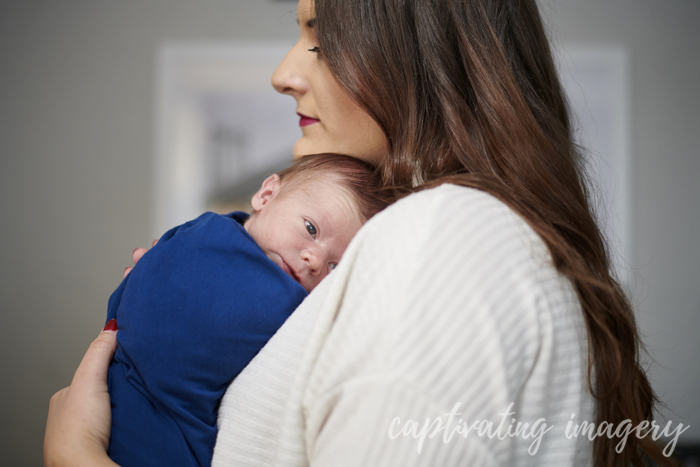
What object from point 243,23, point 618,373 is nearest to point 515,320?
point 618,373

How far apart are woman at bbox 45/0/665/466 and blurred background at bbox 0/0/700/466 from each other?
1.87 metres

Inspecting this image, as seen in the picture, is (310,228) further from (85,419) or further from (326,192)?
(85,419)

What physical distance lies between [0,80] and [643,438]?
342 cm

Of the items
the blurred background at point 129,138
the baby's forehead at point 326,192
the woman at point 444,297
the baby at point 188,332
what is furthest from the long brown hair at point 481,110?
the blurred background at point 129,138

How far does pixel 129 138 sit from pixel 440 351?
273 centimetres

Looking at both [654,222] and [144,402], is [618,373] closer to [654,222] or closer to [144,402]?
[144,402]

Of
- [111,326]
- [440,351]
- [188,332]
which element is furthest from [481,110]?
[111,326]

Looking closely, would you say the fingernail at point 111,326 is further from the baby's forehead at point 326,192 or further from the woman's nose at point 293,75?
the woman's nose at point 293,75

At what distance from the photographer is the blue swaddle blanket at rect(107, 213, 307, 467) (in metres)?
0.70

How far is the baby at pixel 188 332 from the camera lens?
697 mm

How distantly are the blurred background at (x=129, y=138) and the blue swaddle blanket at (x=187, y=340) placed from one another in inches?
77.7

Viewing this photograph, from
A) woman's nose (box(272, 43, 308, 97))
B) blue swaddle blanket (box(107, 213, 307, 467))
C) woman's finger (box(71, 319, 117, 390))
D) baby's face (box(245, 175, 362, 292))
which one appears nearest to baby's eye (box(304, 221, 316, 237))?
baby's face (box(245, 175, 362, 292))

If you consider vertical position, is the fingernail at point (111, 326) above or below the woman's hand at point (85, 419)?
above

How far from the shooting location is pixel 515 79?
77 centimetres
